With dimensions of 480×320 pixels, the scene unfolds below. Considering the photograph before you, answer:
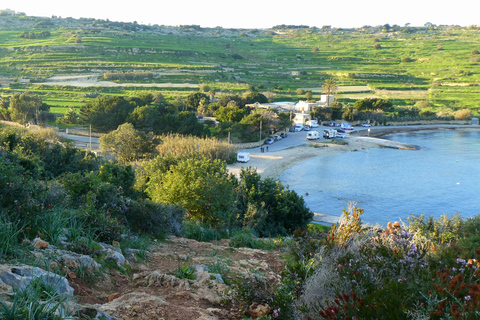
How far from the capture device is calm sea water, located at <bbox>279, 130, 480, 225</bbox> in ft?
96.8

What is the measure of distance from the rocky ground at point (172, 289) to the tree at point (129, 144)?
28066mm

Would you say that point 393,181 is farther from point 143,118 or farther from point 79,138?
point 79,138

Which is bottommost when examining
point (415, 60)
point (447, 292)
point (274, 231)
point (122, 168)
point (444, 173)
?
point (444, 173)

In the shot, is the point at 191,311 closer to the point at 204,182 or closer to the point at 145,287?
the point at 145,287

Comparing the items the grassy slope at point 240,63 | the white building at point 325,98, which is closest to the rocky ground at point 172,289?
the grassy slope at point 240,63

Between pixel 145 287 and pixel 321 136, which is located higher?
pixel 145 287

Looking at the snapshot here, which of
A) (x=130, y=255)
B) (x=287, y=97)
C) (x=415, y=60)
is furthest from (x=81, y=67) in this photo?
(x=415, y=60)

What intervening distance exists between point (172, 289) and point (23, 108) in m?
50.9

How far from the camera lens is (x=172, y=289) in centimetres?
538

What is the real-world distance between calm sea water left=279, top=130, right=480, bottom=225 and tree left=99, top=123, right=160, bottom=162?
11582 millimetres

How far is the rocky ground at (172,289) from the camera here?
4566mm

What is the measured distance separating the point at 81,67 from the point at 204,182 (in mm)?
81386

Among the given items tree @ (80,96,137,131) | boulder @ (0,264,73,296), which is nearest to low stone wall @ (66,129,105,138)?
tree @ (80,96,137,131)

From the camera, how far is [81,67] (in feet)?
280
